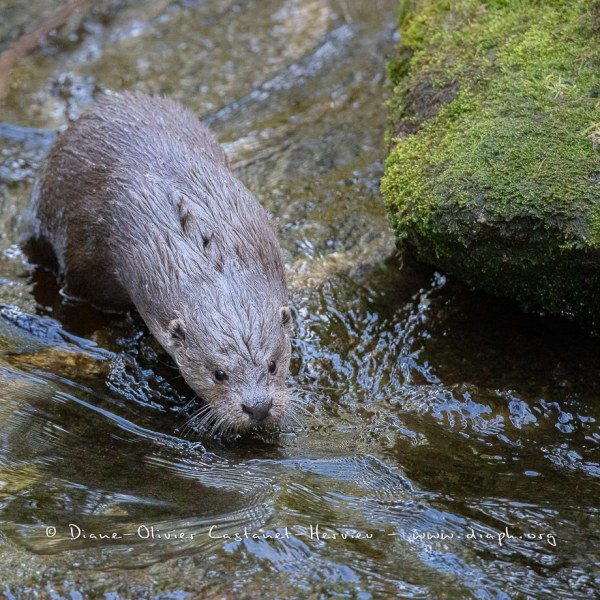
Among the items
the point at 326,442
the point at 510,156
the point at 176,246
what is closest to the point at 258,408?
the point at 326,442

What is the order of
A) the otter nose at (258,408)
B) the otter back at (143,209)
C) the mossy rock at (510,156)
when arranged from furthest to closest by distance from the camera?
the otter back at (143,209) → the mossy rock at (510,156) → the otter nose at (258,408)

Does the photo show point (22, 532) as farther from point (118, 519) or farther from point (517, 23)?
point (517, 23)

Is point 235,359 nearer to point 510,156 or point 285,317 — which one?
point 285,317

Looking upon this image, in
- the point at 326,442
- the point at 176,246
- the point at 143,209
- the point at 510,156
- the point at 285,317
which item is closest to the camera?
the point at 326,442

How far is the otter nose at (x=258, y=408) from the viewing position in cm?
441

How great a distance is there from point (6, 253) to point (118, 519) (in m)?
3.36

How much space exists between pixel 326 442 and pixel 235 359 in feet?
1.96

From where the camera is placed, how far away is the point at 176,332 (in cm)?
478

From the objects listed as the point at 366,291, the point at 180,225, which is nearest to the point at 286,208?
the point at 366,291

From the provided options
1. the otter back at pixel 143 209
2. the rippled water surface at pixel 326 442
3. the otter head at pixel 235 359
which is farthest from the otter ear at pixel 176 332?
the rippled water surface at pixel 326 442

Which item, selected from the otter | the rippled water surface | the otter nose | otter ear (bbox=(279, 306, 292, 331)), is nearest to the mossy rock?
the rippled water surface

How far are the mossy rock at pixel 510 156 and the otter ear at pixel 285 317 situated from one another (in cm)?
78

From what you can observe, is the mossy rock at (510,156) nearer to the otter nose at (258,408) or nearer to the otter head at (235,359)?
the otter head at (235,359)

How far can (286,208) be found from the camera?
21.4 ft
